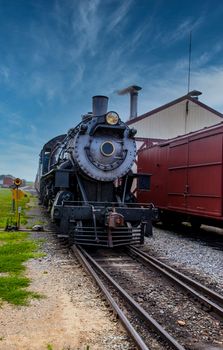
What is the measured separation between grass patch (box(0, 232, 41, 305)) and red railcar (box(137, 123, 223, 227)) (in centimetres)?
368

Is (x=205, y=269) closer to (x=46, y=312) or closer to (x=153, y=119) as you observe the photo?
(x=46, y=312)

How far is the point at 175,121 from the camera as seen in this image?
2447 centimetres

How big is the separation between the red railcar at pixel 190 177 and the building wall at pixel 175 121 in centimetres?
833

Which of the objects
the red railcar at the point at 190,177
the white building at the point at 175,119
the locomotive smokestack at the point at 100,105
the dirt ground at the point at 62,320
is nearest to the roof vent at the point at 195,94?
the white building at the point at 175,119

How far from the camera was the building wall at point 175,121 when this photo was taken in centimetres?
2388

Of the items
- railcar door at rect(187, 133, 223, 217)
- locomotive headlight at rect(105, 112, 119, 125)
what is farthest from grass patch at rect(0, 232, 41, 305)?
railcar door at rect(187, 133, 223, 217)

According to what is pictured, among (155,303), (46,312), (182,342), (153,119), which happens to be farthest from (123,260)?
(153,119)

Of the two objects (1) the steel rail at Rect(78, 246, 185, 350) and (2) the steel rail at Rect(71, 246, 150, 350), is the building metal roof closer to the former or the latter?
(2) the steel rail at Rect(71, 246, 150, 350)

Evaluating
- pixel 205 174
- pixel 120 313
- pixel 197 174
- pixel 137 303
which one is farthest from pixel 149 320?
pixel 197 174

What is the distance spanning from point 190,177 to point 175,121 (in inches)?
522

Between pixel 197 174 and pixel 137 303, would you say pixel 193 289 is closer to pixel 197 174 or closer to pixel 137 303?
pixel 137 303

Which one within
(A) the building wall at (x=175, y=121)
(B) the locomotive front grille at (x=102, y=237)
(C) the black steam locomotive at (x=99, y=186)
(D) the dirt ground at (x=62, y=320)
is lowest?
(D) the dirt ground at (x=62, y=320)

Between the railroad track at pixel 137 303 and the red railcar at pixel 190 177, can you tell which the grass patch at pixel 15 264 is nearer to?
the railroad track at pixel 137 303

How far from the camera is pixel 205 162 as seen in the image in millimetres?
10875
